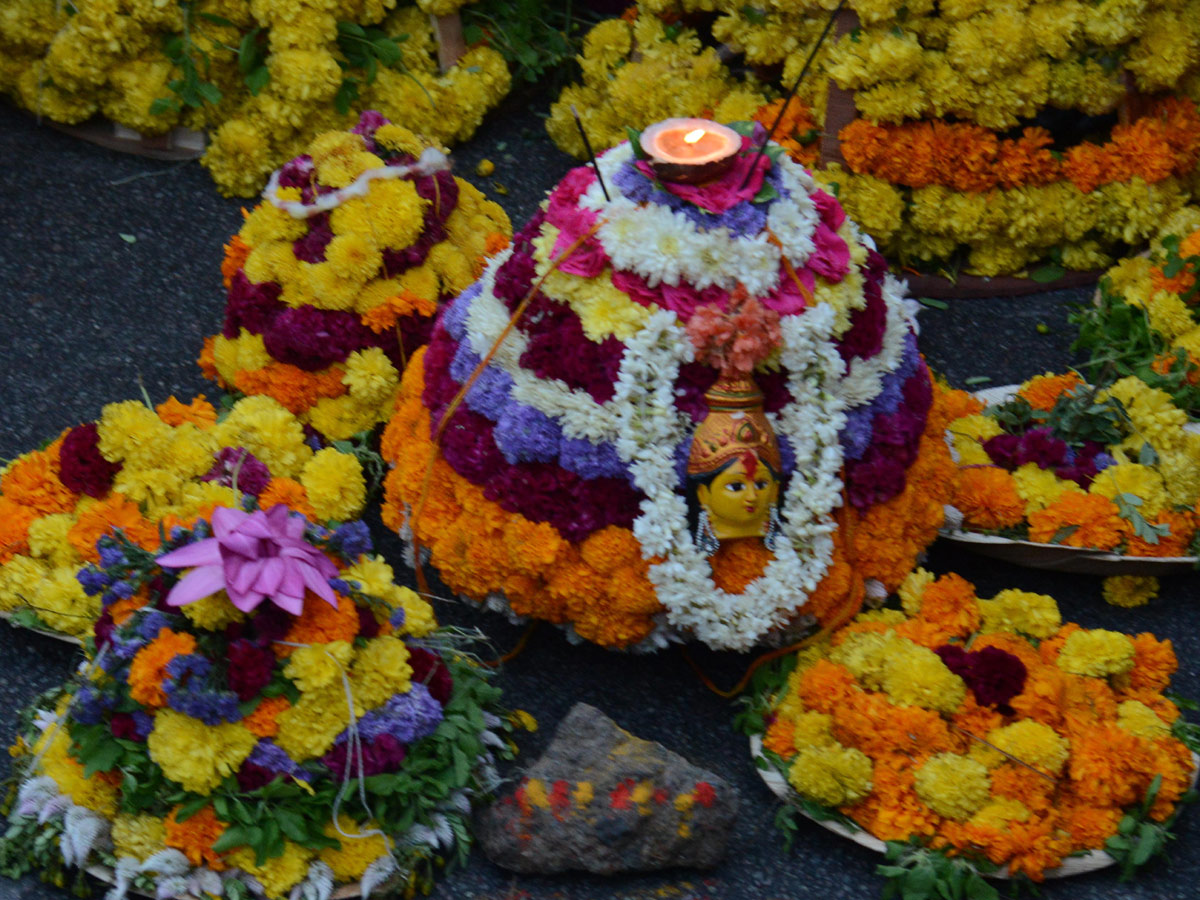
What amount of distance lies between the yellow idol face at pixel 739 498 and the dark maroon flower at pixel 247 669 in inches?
40.4

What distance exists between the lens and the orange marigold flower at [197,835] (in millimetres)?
3037

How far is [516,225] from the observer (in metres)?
Answer: 5.27

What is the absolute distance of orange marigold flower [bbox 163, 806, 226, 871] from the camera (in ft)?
9.96

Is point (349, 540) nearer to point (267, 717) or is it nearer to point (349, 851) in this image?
point (267, 717)

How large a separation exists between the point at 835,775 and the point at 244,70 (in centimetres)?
336

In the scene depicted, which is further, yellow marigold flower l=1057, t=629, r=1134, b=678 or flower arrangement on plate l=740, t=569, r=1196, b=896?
yellow marigold flower l=1057, t=629, r=1134, b=678

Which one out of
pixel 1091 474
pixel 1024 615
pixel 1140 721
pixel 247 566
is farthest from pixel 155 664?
pixel 1091 474

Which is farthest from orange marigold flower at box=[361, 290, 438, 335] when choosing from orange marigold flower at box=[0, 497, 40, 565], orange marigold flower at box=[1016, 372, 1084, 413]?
orange marigold flower at box=[1016, 372, 1084, 413]

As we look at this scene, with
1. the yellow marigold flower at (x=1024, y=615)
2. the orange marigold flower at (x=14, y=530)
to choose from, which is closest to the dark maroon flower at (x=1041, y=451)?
the yellow marigold flower at (x=1024, y=615)

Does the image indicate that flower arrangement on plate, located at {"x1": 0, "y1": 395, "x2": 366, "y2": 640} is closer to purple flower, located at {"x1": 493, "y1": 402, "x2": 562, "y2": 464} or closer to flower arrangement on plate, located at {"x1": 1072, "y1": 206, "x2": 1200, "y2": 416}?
purple flower, located at {"x1": 493, "y1": 402, "x2": 562, "y2": 464}

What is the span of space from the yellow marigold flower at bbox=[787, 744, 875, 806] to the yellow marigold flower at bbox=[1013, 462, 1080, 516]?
3.45 ft

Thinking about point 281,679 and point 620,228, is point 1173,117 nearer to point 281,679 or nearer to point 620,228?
point 620,228

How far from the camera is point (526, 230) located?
3568mm

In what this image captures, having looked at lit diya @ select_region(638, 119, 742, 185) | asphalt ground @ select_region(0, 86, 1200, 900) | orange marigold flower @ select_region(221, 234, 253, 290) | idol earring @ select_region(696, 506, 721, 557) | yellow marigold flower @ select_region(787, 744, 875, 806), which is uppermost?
lit diya @ select_region(638, 119, 742, 185)
